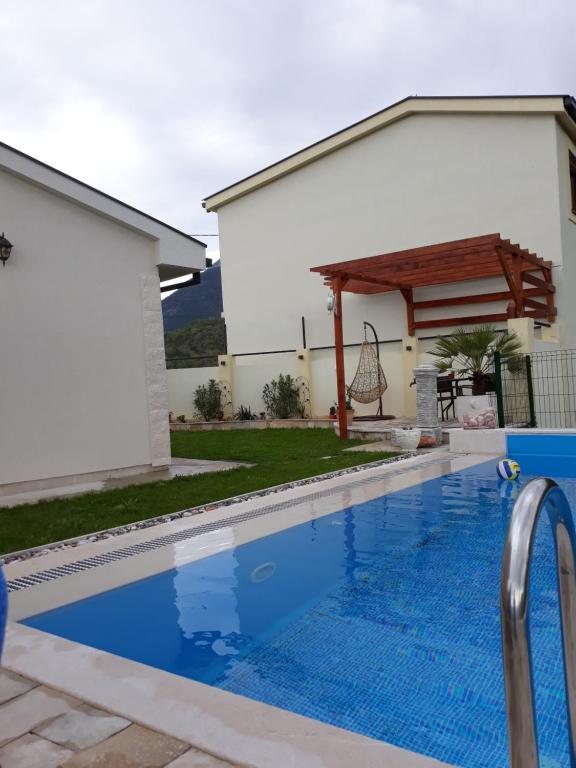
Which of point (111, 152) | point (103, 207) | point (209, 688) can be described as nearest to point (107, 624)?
point (209, 688)

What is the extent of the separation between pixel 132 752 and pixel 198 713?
0.29 metres

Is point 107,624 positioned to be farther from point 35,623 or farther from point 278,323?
point 278,323

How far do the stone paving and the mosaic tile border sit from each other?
172cm

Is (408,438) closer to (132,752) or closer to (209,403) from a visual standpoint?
(209,403)

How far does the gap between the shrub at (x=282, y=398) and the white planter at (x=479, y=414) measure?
6.94 m

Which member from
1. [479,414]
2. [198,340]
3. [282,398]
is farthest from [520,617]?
[198,340]

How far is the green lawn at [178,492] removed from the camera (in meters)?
5.37

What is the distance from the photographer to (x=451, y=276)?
13.8 metres

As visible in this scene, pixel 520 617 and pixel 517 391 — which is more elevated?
pixel 517 391

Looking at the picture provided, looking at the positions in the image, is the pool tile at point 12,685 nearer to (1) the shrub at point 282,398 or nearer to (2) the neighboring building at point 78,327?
(2) the neighboring building at point 78,327

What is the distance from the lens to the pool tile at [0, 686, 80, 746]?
81.0 inches

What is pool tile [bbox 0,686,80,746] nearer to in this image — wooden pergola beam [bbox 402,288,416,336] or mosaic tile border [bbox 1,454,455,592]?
mosaic tile border [bbox 1,454,455,592]

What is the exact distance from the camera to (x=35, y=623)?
3.29m

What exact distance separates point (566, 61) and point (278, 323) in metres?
9.81
